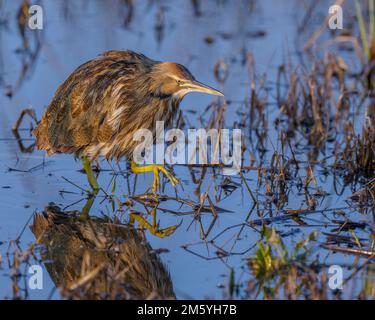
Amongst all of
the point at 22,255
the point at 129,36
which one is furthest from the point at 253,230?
the point at 129,36

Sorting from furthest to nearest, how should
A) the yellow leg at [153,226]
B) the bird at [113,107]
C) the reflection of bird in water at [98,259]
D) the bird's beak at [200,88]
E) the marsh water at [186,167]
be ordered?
the bird at [113,107], the bird's beak at [200,88], the yellow leg at [153,226], the marsh water at [186,167], the reflection of bird in water at [98,259]

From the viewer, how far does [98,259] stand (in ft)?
13.6

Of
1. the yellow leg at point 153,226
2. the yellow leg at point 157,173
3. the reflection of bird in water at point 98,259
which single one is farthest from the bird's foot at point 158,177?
the reflection of bird in water at point 98,259

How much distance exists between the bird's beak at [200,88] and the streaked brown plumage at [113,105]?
126 millimetres

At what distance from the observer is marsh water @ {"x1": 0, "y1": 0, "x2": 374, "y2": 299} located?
4293mm

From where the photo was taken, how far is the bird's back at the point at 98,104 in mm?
5199

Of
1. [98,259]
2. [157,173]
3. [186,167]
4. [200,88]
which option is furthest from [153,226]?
[186,167]

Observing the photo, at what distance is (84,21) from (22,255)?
16.4ft

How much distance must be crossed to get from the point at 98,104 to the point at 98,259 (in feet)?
4.21

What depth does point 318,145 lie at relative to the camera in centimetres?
593

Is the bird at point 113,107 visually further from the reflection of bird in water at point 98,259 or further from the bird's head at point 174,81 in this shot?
the reflection of bird in water at point 98,259

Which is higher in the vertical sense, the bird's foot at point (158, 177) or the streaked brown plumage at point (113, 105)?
the streaked brown plumage at point (113, 105)

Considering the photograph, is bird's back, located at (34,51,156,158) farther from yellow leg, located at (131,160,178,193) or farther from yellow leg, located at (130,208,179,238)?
yellow leg, located at (130,208,179,238)

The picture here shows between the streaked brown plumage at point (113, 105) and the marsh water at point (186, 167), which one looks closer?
the marsh water at point (186, 167)
